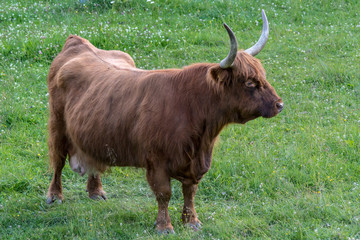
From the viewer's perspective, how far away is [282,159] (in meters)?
6.11

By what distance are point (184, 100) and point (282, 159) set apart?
196cm

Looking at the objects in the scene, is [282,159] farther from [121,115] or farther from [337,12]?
[337,12]

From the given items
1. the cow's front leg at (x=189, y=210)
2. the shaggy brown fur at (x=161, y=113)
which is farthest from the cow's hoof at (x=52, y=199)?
the cow's front leg at (x=189, y=210)

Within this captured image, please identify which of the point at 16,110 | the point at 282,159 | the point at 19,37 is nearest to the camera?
the point at 282,159

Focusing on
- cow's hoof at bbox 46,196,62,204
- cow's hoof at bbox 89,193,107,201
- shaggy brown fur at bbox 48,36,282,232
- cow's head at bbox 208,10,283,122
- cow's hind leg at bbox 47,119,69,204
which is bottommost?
cow's hoof at bbox 46,196,62,204

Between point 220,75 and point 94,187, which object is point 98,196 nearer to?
point 94,187

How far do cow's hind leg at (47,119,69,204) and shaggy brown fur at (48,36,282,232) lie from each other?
0.91 feet

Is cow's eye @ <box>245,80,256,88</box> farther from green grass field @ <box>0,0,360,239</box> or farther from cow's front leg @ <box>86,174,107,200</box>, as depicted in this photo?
cow's front leg @ <box>86,174,107,200</box>

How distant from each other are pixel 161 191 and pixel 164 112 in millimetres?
756

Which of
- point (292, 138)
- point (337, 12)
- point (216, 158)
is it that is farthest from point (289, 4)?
point (216, 158)

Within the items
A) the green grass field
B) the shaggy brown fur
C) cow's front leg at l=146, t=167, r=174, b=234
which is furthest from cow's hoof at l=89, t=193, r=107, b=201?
cow's front leg at l=146, t=167, r=174, b=234

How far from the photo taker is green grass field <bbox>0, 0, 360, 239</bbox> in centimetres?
500

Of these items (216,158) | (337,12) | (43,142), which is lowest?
(43,142)

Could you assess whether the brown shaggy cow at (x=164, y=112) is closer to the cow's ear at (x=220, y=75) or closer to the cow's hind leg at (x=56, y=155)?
the cow's ear at (x=220, y=75)
